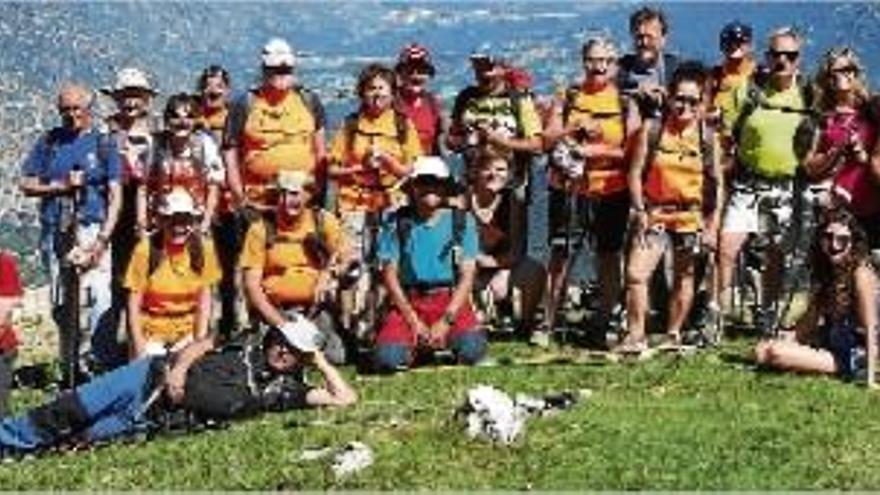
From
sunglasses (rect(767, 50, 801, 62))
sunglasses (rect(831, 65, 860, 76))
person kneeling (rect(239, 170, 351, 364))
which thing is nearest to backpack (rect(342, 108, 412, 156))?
person kneeling (rect(239, 170, 351, 364))

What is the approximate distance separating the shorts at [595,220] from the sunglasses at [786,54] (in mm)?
2197

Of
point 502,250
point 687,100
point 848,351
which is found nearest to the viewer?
point 848,351

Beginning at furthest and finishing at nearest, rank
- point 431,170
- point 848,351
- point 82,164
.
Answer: point 82,164
point 431,170
point 848,351

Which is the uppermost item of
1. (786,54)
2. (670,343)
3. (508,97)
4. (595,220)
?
(786,54)

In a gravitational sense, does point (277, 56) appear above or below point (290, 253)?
above

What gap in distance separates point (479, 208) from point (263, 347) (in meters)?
4.49

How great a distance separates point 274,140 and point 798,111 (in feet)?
18.7

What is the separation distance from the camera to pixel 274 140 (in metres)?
18.6

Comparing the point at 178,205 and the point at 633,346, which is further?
the point at 633,346

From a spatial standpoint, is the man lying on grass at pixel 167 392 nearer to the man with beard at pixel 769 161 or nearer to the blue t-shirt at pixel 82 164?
the blue t-shirt at pixel 82 164

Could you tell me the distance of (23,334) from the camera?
89.7ft

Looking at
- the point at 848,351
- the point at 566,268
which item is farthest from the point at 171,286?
the point at 848,351

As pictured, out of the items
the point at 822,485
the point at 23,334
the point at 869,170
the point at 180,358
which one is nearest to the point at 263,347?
the point at 180,358

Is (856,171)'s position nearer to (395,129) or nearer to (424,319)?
(424,319)
